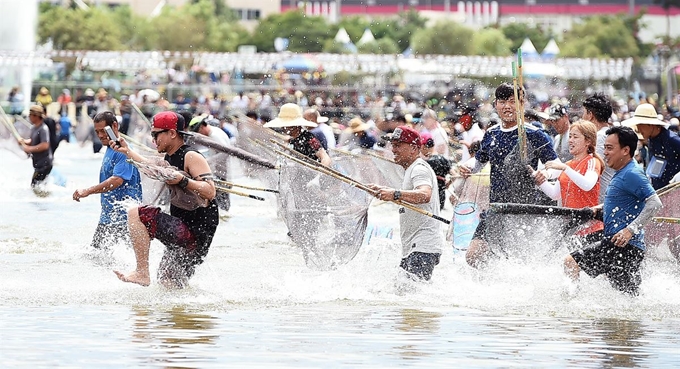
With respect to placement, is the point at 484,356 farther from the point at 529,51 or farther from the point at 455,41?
the point at 455,41

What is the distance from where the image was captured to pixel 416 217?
1109 cm

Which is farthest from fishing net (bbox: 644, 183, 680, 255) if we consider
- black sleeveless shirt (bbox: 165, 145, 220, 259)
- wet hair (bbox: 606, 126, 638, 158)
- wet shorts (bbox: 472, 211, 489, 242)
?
black sleeveless shirt (bbox: 165, 145, 220, 259)

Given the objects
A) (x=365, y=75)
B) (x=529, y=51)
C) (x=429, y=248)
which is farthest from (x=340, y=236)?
(x=529, y=51)

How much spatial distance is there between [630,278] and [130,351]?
3.73 metres

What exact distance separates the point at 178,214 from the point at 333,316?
1.35 meters

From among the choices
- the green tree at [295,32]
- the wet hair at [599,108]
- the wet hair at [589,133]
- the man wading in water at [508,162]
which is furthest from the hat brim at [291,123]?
the green tree at [295,32]

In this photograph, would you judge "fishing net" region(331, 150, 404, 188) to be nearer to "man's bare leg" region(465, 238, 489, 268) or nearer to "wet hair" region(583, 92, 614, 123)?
"wet hair" region(583, 92, 614, 123)

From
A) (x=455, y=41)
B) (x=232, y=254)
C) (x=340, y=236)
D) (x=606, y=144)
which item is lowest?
(x=455, y=41)

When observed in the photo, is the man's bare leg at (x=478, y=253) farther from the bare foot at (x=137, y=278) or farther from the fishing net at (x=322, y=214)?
the bare foot at (x=137, y=278)

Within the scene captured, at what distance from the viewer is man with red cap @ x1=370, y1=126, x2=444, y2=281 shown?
1098 cm

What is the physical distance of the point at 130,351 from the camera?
8875mm

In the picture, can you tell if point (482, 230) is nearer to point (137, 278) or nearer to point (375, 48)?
point (137, 278)

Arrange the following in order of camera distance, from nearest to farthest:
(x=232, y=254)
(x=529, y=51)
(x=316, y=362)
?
1. (x=316, y=362)
2. (x=232, y=254)
3. (x=529, y=51)

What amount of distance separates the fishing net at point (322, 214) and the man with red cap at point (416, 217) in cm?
109
